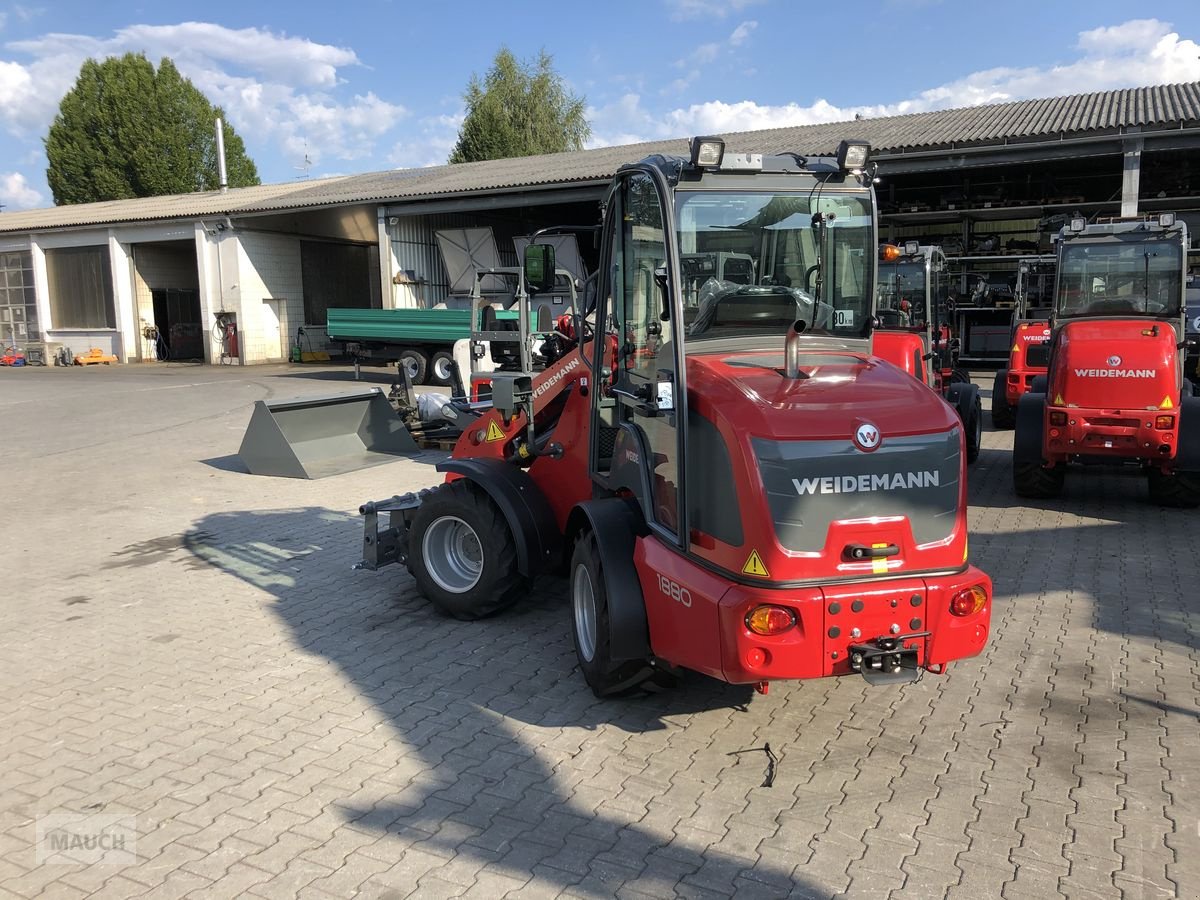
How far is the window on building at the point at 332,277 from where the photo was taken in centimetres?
3188

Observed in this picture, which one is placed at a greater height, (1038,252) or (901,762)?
(1038,252)

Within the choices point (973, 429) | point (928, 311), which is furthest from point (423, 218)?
point (973, 429)

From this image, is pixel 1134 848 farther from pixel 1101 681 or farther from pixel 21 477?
pixel 21 477

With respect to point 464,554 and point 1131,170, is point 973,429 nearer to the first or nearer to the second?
point 464,554

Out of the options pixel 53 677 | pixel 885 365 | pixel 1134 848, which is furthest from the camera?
pixel 53 677

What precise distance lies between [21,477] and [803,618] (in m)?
10.4

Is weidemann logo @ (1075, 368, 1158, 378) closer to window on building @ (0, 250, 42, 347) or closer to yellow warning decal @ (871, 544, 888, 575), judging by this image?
yellow warning decal @ (871, 544, 888, 575)

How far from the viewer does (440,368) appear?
73.3 ft

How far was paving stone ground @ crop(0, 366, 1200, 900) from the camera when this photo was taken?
3227mm

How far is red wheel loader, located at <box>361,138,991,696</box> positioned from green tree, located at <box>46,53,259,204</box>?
5246 cm

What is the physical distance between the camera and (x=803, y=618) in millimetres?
3535

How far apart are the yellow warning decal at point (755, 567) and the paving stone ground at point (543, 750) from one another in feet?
2.99

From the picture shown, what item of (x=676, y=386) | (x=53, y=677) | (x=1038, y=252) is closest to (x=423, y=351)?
(x=1038, y=252)

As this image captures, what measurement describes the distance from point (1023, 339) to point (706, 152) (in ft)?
33.6
